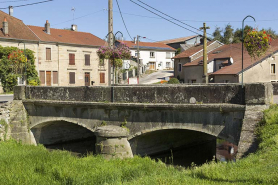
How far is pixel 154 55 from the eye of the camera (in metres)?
55.9

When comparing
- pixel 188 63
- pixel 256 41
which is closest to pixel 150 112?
pixel 256 41

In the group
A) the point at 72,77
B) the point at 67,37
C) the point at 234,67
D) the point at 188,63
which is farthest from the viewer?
the point at 67,37

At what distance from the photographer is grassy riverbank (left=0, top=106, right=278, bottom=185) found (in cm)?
671

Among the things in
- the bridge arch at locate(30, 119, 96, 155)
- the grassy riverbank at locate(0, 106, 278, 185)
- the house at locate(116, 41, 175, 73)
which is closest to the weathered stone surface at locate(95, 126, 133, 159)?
the grassy riverbank at locate(0, 106, 278, 185)

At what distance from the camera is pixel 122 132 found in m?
11.6

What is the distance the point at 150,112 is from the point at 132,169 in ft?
7.43

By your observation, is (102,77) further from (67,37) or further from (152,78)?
(152,78)

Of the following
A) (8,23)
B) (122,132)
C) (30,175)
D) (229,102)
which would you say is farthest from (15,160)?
(8,23)

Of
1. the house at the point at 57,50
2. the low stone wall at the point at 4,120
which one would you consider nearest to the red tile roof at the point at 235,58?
the house at the point at 57,50

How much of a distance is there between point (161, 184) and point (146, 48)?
4875 cm

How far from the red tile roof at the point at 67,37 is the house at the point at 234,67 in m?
12.2

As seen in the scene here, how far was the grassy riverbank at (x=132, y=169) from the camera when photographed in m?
6.71

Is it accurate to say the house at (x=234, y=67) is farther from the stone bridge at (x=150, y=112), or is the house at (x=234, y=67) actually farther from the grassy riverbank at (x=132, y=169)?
the grassy riverbank at (x=132, y=169)

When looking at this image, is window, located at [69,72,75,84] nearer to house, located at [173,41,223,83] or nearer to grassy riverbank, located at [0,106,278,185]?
house, located at [173,41,223,83]
